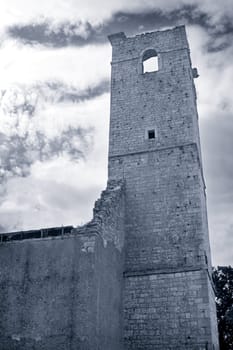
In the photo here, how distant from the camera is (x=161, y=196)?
1415cm

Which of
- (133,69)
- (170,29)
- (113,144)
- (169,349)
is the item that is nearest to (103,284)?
(169,349)

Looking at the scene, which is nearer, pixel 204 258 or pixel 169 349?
pixel 169 349

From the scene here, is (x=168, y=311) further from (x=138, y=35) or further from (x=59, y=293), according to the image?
(x=138, y=35)

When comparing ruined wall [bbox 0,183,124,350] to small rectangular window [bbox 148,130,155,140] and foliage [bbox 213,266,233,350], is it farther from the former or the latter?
foliage [bbox 213,266,233,350]

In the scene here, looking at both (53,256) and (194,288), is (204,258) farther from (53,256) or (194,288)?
(53,256)

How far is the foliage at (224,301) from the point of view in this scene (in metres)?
24.0

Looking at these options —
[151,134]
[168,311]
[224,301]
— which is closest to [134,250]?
[168,311]

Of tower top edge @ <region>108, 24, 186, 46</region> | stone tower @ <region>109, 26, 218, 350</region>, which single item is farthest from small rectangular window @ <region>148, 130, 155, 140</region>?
tower top edge @ <region>108, 24, 186, 46</region>

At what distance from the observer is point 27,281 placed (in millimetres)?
10492

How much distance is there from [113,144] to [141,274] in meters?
5.16

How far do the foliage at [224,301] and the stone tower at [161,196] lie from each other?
1094cm

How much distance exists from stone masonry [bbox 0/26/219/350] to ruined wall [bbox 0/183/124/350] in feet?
0.08

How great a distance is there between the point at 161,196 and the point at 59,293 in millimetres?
5427

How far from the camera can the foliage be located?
24031mm
